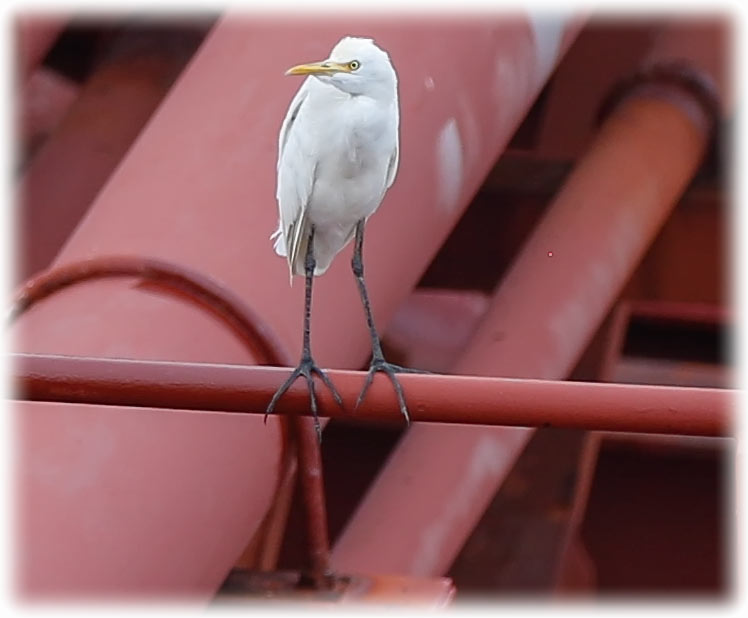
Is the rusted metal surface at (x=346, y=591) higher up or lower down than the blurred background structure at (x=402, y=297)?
lower down

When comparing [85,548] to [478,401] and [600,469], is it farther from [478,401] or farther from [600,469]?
[600,469]

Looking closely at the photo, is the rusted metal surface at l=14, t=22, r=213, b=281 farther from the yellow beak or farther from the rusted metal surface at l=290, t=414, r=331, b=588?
the yellow beak

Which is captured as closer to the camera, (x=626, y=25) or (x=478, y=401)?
(x=478, y=401)

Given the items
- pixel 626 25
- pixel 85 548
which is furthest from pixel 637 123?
pixel 85 548

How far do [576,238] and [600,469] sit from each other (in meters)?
0.70

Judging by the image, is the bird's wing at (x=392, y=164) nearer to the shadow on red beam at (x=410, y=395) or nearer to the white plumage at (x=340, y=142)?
the white plumage at (x=340, y=142)

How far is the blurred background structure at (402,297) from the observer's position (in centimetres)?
126

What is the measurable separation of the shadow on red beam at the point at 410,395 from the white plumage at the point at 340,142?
0.72 ft

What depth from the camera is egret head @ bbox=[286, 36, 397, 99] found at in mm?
1075

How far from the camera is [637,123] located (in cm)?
197

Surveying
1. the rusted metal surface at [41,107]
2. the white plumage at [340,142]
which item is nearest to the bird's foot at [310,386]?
the white plumage at [340,142]

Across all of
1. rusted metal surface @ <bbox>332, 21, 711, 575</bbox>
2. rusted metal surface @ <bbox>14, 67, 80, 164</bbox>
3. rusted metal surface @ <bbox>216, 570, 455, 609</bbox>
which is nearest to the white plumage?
rusted metal surface @ <bbox>216, 570, 455, 609</bbox>

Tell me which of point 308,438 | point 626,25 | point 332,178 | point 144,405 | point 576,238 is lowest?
point 144,405

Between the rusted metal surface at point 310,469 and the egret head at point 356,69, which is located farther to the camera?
the rusted metal surface at point 310,469
